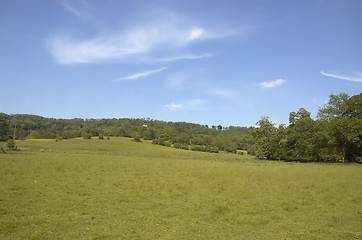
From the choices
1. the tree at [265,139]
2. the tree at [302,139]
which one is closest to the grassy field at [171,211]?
the tree at [302,139]

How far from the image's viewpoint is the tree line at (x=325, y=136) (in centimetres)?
5713

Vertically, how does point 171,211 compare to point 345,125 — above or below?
below

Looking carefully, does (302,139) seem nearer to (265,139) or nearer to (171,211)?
(265,139)

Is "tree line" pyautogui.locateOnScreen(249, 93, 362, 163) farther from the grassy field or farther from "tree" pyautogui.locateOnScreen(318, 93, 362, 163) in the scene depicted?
the grassy field

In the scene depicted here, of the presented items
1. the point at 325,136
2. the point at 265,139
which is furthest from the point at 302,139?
the point at 265,139

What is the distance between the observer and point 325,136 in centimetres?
6009

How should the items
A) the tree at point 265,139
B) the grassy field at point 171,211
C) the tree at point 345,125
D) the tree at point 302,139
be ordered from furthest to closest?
the tree at point 265,139 < the tree at point 302,139 < the tree at point 345,125 < the grassy field at point 171,211

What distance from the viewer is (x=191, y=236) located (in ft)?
33.2

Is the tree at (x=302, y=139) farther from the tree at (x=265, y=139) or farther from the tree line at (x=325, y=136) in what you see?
the tree at (x=265, y=139)

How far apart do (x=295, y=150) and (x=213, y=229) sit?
6483 centimetres

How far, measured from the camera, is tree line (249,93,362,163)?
5713cm

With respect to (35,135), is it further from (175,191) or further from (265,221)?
(265,221)

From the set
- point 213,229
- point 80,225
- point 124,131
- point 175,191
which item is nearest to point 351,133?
point 175,191

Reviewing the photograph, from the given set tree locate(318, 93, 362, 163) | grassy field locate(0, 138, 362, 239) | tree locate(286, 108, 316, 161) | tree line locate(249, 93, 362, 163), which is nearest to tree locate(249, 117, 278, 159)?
tree line locate(249, 93, 362, 163)
